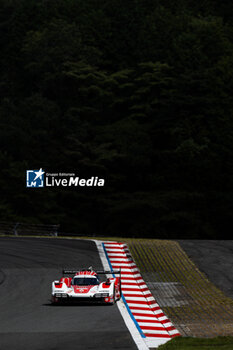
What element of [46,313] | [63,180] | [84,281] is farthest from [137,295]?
[63,180]

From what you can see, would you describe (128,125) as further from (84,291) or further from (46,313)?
(46,313)

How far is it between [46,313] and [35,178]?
2129 inches

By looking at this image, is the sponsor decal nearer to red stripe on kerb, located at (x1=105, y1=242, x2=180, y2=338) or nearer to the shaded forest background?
the shaded forest background

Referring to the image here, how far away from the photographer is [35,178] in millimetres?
73562

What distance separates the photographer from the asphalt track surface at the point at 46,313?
1580 cm

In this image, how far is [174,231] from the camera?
235 ft

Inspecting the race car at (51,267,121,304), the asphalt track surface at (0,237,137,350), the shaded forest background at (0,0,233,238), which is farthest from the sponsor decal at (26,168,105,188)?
the race car at (51,267,121,304)

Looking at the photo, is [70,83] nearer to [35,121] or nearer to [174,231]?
[35,121]

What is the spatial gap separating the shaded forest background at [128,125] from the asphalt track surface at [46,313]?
36860mm

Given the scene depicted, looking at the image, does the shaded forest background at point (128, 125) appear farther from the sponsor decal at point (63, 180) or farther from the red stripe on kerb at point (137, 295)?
the red stripe on kerb at point (137, 295)

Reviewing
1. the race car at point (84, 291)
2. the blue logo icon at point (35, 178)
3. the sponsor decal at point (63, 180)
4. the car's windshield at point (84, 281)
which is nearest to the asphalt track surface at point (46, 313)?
the race car at point (84, 291)

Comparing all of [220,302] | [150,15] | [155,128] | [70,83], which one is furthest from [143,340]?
[150,15]

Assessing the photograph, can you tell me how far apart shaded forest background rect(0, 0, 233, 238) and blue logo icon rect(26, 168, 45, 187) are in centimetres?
99

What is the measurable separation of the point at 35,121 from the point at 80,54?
1244 centimetres
